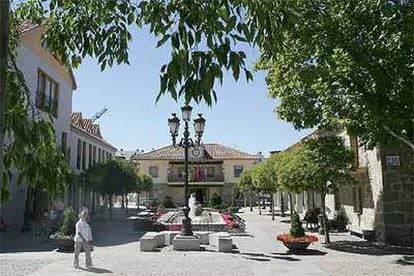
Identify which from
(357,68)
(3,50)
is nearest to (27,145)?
(3,50)

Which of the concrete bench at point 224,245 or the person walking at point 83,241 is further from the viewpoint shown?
the concrete bench at point 224,245

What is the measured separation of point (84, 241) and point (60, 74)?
65.0 feet

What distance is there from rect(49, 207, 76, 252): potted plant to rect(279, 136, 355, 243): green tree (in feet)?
25.5

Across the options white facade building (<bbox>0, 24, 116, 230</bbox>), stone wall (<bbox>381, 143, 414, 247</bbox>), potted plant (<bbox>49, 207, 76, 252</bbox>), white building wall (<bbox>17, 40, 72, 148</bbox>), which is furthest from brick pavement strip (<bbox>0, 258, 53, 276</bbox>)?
stone wall (<bbox>381, 143, 414, 247</bbox>)

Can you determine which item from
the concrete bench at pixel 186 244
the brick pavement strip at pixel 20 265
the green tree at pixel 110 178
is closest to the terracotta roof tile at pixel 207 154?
the green tree at pixel 110 178

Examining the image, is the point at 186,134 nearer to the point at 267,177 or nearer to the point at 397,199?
the point at 397,199

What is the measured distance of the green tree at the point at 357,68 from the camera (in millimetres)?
11578

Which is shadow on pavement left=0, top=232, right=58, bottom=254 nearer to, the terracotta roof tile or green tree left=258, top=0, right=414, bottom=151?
green tree left=258, top=0, right=414, bottom=151

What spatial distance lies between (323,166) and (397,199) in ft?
9.20

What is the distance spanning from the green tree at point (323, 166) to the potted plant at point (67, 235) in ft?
25.5

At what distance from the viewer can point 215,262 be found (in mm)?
14141

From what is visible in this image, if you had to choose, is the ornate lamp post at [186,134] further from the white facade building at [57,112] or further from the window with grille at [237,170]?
the window with grille at [237,170]

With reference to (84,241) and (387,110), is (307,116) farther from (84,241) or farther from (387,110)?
(84,241)

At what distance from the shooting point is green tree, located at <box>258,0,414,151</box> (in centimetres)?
1158
